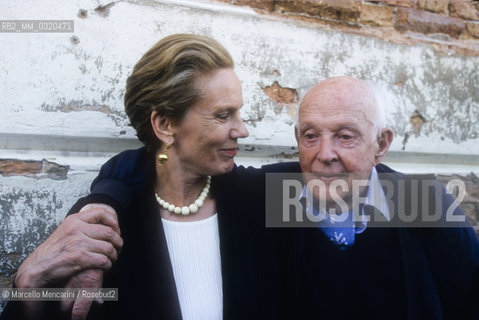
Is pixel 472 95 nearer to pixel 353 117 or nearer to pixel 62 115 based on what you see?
pixel 353 117

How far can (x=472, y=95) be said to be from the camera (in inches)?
93.0

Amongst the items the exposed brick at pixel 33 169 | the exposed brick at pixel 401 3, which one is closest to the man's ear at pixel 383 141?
the exposed brick at pixel 401 3

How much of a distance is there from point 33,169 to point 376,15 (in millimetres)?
2010

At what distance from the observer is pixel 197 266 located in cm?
144

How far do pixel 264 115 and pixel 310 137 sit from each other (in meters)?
0.51

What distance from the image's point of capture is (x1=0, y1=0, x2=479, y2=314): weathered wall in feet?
5.48

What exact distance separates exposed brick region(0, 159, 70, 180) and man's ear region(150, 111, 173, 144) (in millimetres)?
533

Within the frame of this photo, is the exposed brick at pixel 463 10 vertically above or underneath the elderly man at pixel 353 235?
above

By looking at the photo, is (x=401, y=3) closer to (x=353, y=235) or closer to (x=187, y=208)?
(x=353, y=235)

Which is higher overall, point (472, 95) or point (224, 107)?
point (472, 95)

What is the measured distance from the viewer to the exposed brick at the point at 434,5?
2260mm

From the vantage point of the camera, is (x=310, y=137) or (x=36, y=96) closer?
(x=310, y=137)

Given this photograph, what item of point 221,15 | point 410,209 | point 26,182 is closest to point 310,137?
point 410,209
